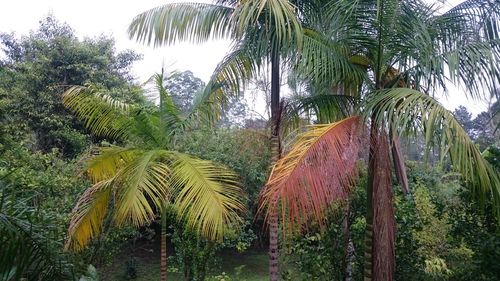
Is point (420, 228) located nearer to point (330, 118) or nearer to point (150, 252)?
point (330, 118)

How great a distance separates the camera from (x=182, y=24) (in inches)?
207

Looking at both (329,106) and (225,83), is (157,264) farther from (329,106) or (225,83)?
(329,106)

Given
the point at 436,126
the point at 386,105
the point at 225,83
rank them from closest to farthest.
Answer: the point at 436,126 → the point at 386,105 → the point at 225,83

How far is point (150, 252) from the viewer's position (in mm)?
12188

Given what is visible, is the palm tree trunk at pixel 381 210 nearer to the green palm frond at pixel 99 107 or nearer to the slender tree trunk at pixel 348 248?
the slender tree trunk at pixel 348 248

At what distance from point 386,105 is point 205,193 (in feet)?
7.31

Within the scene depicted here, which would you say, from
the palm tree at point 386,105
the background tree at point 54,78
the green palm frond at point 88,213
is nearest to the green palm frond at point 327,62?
the palm tree at point 386,105

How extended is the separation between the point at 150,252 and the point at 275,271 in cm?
769

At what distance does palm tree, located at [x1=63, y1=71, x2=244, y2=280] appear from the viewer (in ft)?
15.1

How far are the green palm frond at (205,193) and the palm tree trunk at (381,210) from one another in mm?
1568

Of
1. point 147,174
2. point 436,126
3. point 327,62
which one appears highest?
point 327,62

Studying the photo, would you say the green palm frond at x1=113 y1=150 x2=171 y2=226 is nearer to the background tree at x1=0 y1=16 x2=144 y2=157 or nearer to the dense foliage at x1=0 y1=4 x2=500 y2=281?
the dense foliage at x1=0 y1=4 x2=500 y2=281

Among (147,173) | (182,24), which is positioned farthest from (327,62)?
(147,173)

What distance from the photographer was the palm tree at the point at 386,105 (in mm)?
3305
